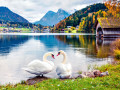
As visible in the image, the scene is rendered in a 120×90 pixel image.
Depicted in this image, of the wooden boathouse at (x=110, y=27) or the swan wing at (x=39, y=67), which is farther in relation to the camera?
the wooden boathouse at (x=110, y=27)

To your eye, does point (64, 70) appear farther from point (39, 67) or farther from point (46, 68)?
point (39, 67)

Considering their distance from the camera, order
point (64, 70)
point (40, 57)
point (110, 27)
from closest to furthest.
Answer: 1. point (64, 70)
2. point (40, 57)
3. point (110, 27)

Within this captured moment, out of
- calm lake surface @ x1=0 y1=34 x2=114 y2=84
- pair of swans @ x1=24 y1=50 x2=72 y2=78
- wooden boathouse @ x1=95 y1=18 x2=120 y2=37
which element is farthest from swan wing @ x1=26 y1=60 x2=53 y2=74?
wooden boathouse @ x1=95 y1=18 x2=120 y2=37

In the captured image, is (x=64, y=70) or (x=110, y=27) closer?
(x=64, y=70)

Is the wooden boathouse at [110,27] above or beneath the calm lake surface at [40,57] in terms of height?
above

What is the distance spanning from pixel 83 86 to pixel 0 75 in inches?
259

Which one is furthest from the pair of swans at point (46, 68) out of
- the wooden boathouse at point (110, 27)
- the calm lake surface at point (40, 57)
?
the wooden boathouse at point (110, 27)

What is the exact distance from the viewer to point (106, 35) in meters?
53.2

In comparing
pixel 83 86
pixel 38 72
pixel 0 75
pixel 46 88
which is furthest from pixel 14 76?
pixel 83 86

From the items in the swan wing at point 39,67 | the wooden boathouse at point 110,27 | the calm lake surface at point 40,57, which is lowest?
the calm lake surface at point 40,57

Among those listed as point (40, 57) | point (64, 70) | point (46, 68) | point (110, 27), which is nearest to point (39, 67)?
point (46, 68)

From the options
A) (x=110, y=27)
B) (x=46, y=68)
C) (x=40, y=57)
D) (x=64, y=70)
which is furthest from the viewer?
(x=110, y=27)

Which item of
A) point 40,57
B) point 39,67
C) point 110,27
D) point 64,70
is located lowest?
point 40,57

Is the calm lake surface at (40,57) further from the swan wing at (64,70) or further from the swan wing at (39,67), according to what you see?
the swan wing at (64,70)
